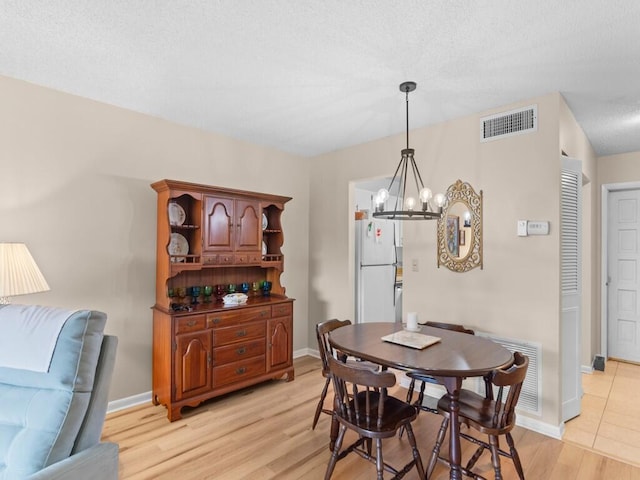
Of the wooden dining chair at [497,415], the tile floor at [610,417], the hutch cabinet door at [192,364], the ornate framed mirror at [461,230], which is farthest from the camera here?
the ornate framed mirror at [461,230]

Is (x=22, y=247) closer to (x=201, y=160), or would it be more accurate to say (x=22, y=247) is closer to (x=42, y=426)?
(x=42, y=426)

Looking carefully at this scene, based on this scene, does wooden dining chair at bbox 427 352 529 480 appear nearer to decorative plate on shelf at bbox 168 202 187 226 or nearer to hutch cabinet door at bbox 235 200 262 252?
hutch cabinet door at bbox 235 200 262 252

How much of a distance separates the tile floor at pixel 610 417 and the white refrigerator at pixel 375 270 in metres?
2.17

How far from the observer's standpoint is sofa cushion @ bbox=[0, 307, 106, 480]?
1283 millimetres

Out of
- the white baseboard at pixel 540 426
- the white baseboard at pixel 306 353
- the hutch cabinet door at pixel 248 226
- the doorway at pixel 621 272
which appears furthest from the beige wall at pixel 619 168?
the hutch cabinet door at pixel 248 226

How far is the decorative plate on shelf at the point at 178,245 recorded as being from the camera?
327 cm

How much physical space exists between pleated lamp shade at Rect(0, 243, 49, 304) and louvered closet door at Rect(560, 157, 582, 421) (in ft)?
12.2

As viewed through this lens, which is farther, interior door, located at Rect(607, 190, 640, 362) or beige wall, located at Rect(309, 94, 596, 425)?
interior door, located at Rect(607, 190, 640, 362)

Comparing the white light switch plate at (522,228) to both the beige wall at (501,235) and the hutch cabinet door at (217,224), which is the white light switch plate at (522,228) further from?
the hutch cabinet door at (217,224)

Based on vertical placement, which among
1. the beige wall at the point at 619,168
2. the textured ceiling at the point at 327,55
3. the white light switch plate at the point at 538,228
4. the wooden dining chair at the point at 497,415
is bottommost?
the wooden dining chair at the point at 497,415

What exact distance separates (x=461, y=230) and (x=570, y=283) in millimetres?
937

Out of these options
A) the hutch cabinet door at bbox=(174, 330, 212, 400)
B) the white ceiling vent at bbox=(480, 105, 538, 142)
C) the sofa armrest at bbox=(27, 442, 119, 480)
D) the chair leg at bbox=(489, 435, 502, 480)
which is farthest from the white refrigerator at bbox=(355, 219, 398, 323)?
the sofa armrest at bbox=(27, 442, 119, 480)

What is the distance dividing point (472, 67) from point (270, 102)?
5.16ft

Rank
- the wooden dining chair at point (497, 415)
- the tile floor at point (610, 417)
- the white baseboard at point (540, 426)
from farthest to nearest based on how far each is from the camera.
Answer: the white baseboard at point (540, 426), the tile floor at point (610, 417), the wooden dining chair at point (497, 415)
